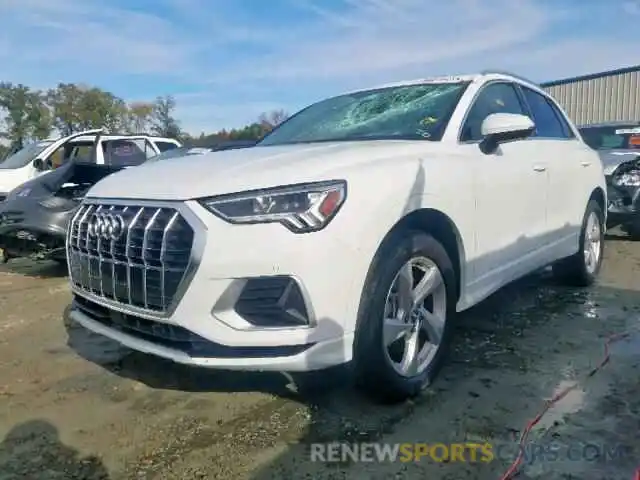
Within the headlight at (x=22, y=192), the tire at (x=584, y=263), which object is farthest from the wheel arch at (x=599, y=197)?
the headlight at (x=22, y=192)

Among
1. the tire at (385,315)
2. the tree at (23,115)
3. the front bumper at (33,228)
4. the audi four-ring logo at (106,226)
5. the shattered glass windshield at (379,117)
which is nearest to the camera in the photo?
the tire at (385,315)

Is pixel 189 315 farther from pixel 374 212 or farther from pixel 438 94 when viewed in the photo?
pixel 438 94

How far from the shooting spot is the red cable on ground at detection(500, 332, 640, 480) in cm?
213

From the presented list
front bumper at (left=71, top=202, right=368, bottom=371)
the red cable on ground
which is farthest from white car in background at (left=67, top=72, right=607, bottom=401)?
the red cable on ground

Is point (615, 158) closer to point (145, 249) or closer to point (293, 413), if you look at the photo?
point (293, 413)

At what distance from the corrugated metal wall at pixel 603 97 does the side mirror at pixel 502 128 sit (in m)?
18.5

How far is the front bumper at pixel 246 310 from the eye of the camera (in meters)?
2.20

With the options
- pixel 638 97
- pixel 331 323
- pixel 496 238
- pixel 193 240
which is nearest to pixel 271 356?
pixel 331 323

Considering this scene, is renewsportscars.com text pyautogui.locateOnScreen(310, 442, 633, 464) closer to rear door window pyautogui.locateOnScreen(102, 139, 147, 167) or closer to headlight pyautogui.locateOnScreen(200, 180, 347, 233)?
headlight pyautogui.locateOnScreen(200, 180, 347, 233)

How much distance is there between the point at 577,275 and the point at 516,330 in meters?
1.37

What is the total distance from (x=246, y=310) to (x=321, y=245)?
0.40 metres

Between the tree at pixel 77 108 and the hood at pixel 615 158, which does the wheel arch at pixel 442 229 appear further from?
the tree at pixel 77 108

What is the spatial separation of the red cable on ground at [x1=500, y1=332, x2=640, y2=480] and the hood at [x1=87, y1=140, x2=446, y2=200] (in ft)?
4.32

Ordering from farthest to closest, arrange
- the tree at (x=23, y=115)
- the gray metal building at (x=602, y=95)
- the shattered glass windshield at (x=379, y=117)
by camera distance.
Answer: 1. the tree at (x=23, y=115)
2. the gray metal building at (x=602, y=95)
3. the shattered glass windshield at (x=379, y=117)
